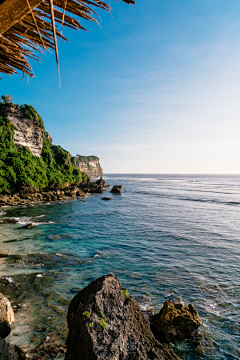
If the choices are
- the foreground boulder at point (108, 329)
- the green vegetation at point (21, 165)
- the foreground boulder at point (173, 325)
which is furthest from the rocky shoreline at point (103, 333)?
the green vegetation at point (21, 165)

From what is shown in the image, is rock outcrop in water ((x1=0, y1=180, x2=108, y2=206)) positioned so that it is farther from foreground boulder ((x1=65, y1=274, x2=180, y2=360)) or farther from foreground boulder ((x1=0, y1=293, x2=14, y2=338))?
foreground boulder ((x1=65, y1=274, x2=180, y2=360))

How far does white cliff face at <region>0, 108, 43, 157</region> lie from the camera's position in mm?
52438

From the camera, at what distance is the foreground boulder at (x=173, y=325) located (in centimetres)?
683

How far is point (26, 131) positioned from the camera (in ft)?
182

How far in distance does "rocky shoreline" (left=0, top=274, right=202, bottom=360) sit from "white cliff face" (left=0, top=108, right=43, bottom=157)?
55443mm

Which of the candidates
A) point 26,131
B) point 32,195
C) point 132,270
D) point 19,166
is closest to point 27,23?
point 132,270

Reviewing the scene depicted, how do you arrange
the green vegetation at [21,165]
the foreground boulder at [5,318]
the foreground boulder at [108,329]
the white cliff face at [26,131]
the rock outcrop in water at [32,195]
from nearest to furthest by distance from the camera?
the foreground boulder at [108,329] → the foreground boulder at [5,318] → the rock outcrop in water at [32,195] → the green vegetation at [21,165] → the white cliff face at [26,131]

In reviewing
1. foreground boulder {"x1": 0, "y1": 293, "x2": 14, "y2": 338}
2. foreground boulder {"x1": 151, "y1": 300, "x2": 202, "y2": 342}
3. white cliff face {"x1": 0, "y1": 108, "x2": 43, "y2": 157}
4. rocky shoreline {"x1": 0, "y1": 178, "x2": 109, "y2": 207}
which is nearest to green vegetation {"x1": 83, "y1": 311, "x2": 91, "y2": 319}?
foreground boulder {"x1": 0, "y1": 293, "x2": 14, "y2": 338}

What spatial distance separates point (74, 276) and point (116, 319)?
7303 mm

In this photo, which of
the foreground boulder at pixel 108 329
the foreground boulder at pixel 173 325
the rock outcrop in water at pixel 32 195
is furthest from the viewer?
the rock outcrop in water at pixel 32 195

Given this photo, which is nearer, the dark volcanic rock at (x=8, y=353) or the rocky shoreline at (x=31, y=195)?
the dark volcanic rock at (x=8, y=353)

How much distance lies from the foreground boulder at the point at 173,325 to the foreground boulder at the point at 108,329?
6.42 ft

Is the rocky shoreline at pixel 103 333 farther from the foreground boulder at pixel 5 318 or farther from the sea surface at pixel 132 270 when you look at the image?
the sea surface at pixel 132 270

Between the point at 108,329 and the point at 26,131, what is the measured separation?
59.9 meters
